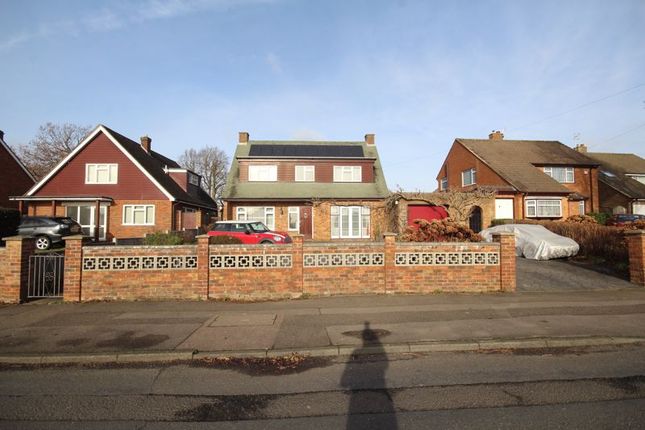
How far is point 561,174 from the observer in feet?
104

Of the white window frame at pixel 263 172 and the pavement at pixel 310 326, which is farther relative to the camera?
the white window frame at pixel 263 172

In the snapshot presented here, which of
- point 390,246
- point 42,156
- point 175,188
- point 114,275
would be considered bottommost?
point 114,275

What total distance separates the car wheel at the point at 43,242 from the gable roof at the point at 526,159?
95.3 feet

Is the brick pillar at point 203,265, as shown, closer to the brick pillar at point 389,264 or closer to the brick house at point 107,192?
the brick pillar at point 389,264

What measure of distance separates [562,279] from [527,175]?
20527mm

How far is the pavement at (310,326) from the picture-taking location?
19.0 feet

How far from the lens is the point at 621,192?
33469mm

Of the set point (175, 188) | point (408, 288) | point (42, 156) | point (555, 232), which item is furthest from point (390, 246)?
point (42, 156)

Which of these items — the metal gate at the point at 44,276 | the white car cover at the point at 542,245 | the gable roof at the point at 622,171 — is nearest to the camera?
the metal gate at the point at 44,276

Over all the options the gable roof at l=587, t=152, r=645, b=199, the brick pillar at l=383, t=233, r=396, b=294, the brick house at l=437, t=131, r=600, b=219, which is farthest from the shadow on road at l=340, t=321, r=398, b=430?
the gable roof at l=587, t=152, r=645, b=199

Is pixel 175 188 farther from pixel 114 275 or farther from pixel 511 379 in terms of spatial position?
pixel 511 379

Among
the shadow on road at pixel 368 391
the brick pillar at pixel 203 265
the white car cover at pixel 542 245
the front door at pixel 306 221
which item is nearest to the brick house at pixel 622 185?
the white car cover at pixel 542 245

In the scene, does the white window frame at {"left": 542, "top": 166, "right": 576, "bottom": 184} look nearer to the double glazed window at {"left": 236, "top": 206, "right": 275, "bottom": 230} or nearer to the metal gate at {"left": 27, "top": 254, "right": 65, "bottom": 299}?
the double glazed window at {"left": 236, "top": 206, "right": 275, "bottom": 230}

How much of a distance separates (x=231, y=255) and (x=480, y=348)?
19.8 feet
